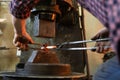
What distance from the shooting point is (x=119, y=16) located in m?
0.38

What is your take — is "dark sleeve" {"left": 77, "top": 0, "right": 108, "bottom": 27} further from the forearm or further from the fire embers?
the fire embers

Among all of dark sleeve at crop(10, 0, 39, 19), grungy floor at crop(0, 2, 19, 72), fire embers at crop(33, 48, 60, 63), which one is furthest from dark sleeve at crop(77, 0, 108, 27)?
grungy floor at crop(0, 2, 19, 72)

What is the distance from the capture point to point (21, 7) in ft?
3.27

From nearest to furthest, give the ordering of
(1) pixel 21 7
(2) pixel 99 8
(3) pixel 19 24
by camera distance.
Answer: (2) pixel 99 8 < (1) pixel 21 7 < (3) pixel 19 24

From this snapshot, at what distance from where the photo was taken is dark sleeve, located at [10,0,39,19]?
0.96 m

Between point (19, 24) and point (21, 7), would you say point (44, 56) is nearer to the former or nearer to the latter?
point (19, 24)

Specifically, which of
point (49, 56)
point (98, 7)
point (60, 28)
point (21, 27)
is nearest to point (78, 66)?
point (60, 28)

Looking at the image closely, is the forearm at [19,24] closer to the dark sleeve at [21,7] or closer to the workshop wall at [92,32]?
the dark sleeve at [21,7]

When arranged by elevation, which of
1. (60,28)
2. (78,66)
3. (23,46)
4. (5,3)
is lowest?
(78,66)

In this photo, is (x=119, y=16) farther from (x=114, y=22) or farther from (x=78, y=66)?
A: (x=78, y=66)

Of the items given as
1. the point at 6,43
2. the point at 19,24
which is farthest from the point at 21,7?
the point at 6,43

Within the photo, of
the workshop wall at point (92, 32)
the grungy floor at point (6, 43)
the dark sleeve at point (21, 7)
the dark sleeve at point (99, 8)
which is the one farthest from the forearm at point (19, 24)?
the grungy floor at point (6, 43)

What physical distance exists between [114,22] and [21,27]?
0.85 m

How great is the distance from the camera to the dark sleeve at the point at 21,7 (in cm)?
96
